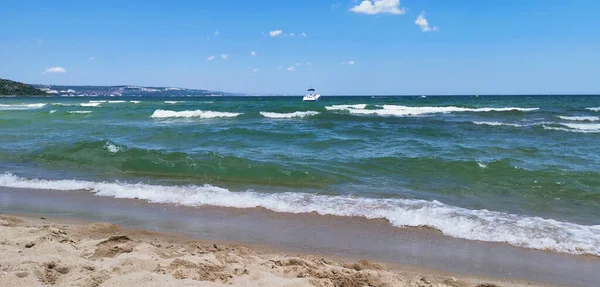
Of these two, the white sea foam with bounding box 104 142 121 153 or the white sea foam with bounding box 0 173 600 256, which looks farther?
the white sea foam with bounding box 104 142 121 153

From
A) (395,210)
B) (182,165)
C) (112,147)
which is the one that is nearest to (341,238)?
(395,210)

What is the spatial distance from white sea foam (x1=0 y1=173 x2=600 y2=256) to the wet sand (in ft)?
0.80

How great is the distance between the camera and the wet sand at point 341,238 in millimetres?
4641

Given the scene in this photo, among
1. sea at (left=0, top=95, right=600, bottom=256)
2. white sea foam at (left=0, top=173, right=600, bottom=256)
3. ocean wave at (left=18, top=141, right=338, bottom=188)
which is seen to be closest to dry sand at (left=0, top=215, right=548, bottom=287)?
white sea foam at (left=0, top=173, right=600, bottom=256)

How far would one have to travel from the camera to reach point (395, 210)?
6785 mm

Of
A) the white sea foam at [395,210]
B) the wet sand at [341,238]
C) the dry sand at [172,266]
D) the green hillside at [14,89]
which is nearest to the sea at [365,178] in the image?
the white sea foam at [395,210]

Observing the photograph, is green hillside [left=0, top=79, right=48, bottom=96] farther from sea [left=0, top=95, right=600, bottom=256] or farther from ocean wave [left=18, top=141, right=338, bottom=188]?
ocean wave [left=18, top=141, right=338, bottom=188]

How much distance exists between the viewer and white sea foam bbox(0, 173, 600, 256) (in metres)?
5.61

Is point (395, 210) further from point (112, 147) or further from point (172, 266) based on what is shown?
point (112, 147)

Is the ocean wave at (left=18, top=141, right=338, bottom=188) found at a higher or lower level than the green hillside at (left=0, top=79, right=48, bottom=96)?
lower

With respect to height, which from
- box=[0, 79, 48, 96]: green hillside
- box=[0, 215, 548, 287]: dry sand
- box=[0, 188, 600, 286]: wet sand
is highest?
box=[0, 79, 48, 96]: green hillside

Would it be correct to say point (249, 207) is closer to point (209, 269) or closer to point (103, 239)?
point (103, 239)

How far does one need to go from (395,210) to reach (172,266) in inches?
154

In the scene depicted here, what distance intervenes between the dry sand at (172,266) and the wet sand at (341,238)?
0.20 m
